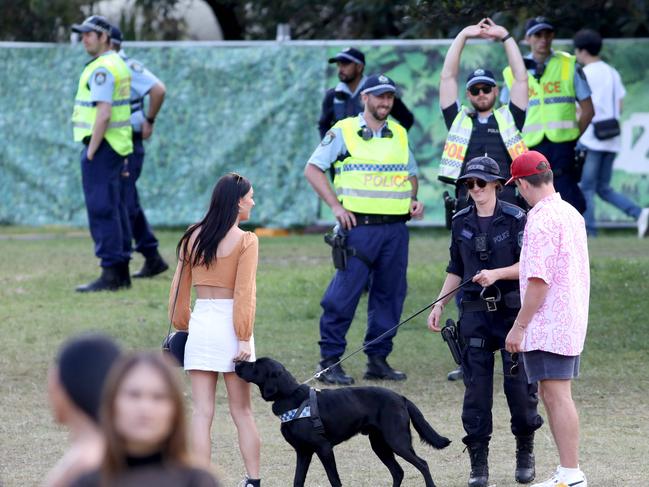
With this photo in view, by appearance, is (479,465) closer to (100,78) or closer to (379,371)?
(379,371)

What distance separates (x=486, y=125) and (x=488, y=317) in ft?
7.04

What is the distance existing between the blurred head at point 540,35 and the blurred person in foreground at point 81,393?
8945 mm

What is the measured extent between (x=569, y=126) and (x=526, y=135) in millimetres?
391

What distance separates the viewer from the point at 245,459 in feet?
22.6

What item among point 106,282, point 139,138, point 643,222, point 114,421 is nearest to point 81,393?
point 114,421

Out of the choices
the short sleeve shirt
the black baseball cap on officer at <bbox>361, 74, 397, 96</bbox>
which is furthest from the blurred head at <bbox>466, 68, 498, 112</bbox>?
the short sleeve shirt

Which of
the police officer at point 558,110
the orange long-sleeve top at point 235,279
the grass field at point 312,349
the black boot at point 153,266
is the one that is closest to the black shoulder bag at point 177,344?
the orange long-sleeve top at point 235,279

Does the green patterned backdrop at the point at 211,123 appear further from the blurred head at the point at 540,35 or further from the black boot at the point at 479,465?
the black boot at the point at 479,465

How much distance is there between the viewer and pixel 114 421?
3436 millimetres

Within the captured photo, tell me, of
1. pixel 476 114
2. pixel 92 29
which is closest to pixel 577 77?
pixel 476 114

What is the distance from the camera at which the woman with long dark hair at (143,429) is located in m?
3.42

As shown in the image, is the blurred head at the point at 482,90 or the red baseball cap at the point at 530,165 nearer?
the red baseball cap at the point at 530,165

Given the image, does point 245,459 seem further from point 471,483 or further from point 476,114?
point 476,114

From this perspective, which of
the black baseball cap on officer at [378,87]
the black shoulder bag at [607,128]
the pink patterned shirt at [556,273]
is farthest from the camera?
the black shoulder bag at [607,128]
